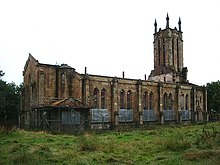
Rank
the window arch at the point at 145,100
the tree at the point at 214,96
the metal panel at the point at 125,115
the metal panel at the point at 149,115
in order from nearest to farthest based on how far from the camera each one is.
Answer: the metal panel at the point at 125,115 → the metal panel at the point at 149,115 → the window arch at the point at 145,100 → the tree at the point at 214,96

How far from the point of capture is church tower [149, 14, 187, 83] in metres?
52.9

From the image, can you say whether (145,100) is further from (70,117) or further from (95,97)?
(70,117)

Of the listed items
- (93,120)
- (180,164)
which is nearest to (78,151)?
(180,164)

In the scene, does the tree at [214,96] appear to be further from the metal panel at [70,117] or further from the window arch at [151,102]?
the metal panel at [70,117]

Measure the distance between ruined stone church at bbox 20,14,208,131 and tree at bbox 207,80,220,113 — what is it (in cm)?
941

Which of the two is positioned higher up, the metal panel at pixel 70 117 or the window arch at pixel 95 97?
Answer: the window arch at pixel 95 97

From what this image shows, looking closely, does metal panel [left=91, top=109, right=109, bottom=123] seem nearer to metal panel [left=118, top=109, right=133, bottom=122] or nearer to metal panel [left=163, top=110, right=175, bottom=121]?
metal panel [left=118, top=109, right=133, bottom=122]

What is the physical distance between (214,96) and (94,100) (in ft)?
106

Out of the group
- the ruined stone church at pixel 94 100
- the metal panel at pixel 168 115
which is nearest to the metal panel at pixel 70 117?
the ruined stone church at pixel 94 100

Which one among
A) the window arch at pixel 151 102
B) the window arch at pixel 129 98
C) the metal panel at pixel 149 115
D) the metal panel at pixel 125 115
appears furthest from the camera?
the window arch at pixel 151 102

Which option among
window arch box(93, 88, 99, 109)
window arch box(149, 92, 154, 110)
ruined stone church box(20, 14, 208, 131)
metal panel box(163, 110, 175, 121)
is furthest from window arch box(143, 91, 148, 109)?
window arch box(93, 88, 99, 109)

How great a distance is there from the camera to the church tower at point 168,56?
52.9 meters

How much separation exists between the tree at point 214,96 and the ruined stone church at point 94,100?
941 cm

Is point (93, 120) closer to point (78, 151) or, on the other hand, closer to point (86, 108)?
point (86, 108)
